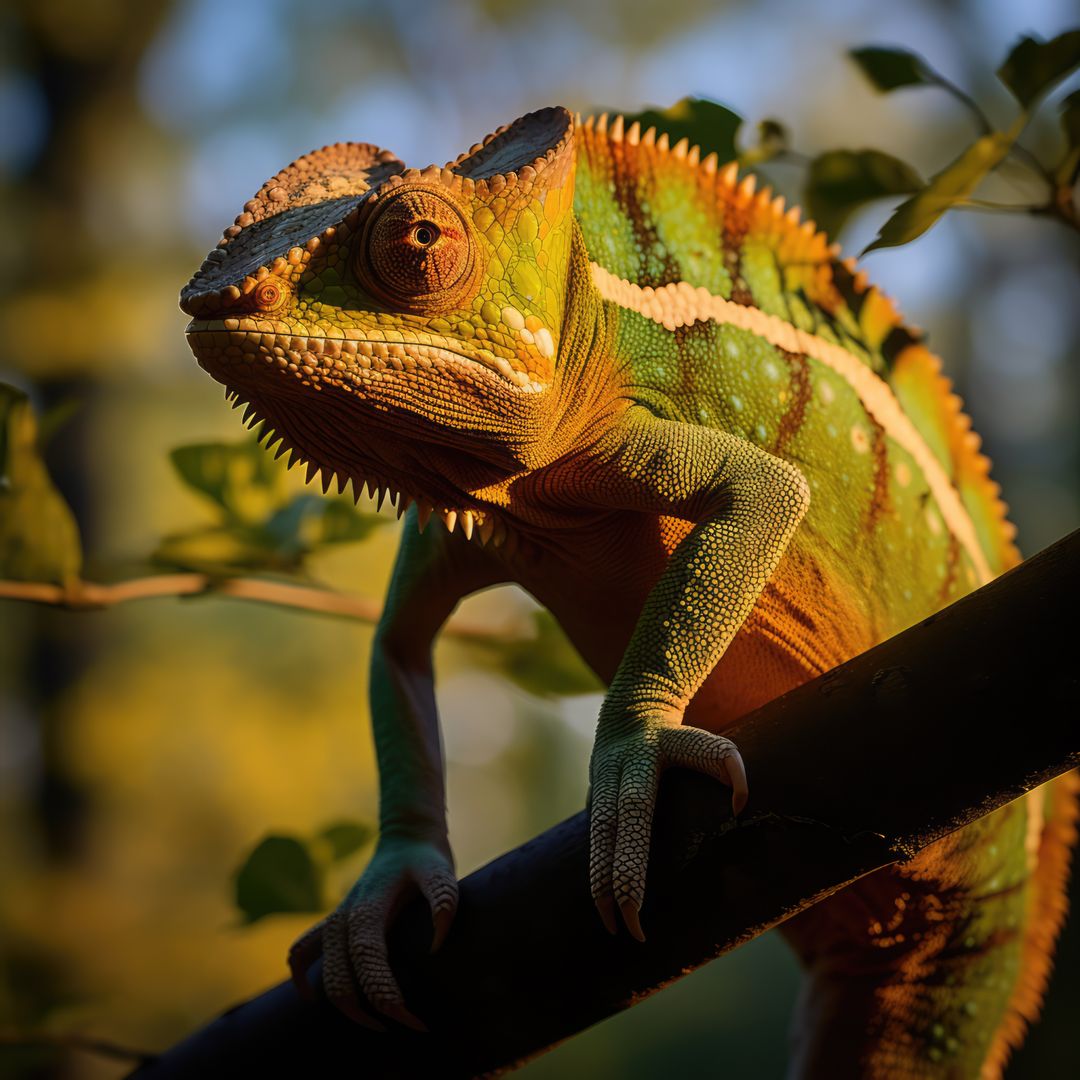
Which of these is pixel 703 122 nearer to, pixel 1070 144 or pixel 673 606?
pixel 1070 144

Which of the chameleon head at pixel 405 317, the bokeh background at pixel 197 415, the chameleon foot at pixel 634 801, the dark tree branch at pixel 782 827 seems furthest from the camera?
the bokeh background at pixel 197 415

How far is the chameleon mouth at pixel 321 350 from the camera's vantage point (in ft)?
3.49

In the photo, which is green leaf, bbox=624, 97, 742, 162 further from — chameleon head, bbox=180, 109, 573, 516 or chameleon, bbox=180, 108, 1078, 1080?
chameleon head, bbox=180, 109, 573, 516

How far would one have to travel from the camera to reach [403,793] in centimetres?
151

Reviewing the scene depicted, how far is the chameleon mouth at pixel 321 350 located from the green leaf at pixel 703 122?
0.55m

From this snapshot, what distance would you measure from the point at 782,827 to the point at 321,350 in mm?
619

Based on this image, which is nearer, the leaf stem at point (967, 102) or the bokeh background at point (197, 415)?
the leaf stem at point (967, 102)

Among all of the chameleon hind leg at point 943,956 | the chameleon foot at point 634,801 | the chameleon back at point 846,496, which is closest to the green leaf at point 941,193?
the chameleon back at point 846,496

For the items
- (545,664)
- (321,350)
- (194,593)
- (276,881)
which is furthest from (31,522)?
(545,664)

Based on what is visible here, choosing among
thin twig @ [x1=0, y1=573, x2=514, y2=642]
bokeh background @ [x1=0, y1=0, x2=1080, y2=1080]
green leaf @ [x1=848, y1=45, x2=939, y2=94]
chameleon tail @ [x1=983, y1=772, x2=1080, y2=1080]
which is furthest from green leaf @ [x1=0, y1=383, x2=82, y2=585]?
bokeh background @ [x1=0, y1=0, x2=1080, y2=1080]

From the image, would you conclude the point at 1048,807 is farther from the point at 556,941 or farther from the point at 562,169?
the point at 562,169

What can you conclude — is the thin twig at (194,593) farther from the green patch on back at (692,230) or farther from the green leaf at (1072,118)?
the green leaf at (1072,118)

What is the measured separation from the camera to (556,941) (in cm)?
106

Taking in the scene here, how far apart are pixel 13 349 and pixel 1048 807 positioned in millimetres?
7532
